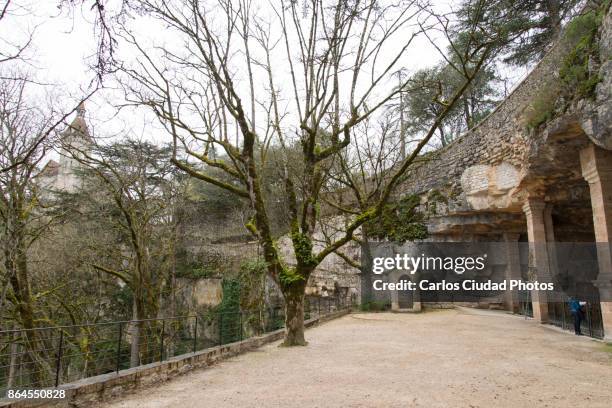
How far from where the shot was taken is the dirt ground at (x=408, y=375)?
192 inches

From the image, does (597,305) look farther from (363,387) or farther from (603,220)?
(363,387)

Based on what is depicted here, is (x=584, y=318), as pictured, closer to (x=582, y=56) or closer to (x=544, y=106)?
(x=544, y=106)

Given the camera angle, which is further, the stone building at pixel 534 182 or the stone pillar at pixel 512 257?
the stone pillar at pixel 512 257

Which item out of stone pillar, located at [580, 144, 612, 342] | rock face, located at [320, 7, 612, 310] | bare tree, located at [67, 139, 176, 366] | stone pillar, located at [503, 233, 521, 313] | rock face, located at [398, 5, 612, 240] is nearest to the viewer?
rock face, located at [398, 5, 612, 240]

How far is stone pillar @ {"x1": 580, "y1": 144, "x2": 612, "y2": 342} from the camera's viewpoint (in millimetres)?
9031

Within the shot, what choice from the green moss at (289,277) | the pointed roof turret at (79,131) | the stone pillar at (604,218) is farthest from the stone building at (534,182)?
the pointed roof turret at (79,131)

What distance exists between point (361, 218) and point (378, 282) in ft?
37.6

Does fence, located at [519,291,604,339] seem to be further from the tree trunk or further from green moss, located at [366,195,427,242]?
the tree trunk

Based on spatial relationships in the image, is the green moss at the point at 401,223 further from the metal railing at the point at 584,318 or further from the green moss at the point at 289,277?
the green moss at the point at 289,277

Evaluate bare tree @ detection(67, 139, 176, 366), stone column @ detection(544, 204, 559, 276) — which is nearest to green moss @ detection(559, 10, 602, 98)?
stone column @ detection(544, 204, 559, 276)

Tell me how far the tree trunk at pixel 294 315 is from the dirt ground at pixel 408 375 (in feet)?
1.15

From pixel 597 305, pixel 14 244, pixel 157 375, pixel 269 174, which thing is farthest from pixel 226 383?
pixel 269 174

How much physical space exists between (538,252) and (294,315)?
877 centimetres

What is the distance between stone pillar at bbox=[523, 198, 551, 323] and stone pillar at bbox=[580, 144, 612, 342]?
378cm
